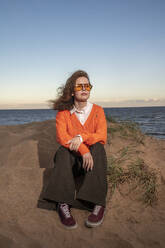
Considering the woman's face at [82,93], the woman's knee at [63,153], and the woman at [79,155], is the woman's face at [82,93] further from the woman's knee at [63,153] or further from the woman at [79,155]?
the woman's knee at [63,153]

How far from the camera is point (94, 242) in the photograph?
75.8 inches

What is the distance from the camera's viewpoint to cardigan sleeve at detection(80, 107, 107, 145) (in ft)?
8.41

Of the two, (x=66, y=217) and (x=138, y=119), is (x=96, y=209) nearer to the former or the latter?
(x=66, y=217)

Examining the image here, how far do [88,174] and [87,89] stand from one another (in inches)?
47.5

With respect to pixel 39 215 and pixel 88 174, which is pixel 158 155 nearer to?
pixel 88 174

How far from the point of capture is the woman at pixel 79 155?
2.33 meters

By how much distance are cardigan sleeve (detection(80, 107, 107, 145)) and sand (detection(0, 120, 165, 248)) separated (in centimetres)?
82

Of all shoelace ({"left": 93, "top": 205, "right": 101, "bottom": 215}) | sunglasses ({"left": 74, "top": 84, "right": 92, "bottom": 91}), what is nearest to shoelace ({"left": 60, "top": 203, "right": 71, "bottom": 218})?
shoelace ({"left": 93, "top": 205, "right": 101, "bottom": 215})

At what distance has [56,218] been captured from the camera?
7.74 feet

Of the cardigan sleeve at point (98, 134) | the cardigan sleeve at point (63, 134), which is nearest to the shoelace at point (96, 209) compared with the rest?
the cardigan sleeve at point (63, 134)

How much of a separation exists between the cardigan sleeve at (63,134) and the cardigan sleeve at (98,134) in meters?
0.13

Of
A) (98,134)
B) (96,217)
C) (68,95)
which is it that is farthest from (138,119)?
(96,217)

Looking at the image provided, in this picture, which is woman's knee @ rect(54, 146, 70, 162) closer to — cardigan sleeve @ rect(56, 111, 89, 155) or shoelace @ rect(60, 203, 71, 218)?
cardigan sleeve @ rect(56, 111, 89, 155)

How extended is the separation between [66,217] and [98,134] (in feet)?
3.48
